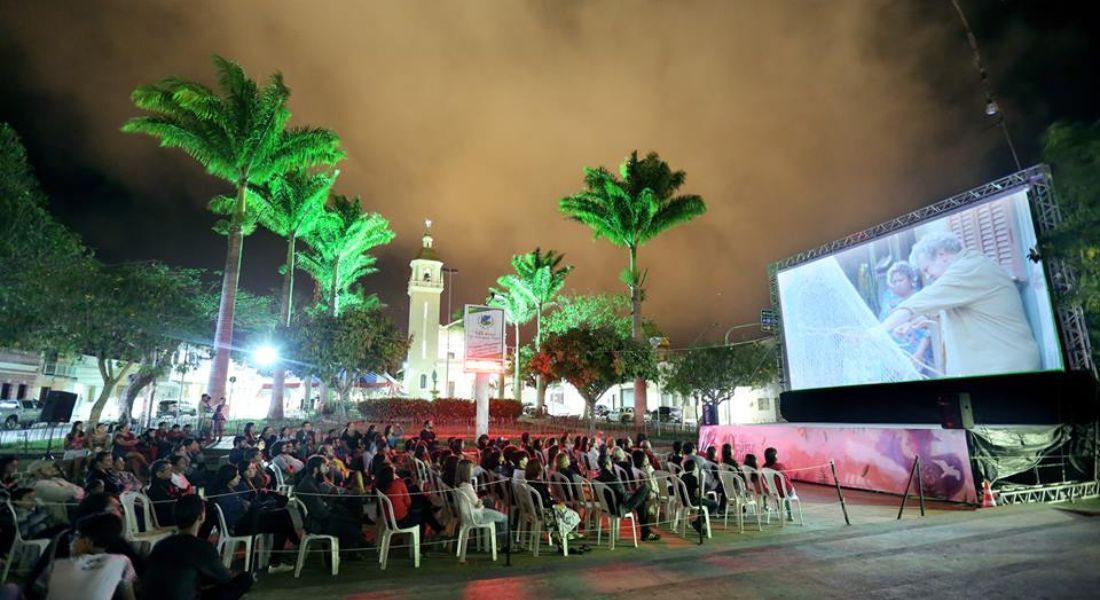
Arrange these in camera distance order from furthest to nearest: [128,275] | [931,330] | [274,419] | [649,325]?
1. [649,325]
2. [274,419]
3. [128,275]
4. [931,330]

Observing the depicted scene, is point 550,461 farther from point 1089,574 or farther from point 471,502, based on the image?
point 1089,574

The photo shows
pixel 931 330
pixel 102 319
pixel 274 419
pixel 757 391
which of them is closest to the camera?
pixel 931 330

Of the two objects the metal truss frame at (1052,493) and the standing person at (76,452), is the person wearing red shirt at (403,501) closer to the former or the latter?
the standing person at (76,452)

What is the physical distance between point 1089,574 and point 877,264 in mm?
11942

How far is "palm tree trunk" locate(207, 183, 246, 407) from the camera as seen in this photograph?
707 inches

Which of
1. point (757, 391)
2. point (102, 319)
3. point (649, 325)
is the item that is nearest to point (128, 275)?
point (102, 319)

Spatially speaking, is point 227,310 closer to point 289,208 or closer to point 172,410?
point 289,208

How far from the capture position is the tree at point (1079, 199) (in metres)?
10.6

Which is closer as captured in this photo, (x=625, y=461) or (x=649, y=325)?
(x=625, y=461)

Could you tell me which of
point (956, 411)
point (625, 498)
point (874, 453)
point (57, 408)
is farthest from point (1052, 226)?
point (57, 408)

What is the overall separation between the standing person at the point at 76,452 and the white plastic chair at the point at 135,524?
5.28m

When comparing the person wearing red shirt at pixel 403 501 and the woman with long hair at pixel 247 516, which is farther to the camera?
the person wearing red shirt at pixel 403 501

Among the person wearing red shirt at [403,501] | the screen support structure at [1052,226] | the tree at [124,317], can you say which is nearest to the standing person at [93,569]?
the person wearing red shirt at [403,501]

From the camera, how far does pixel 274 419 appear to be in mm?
22266
